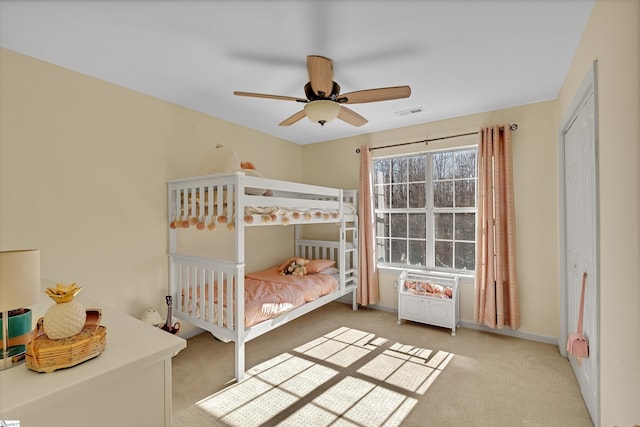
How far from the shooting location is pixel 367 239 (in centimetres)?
396

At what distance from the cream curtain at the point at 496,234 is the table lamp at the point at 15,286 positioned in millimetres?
3497

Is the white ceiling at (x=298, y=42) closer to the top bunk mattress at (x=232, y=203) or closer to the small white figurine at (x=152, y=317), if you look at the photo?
the top bunk mattress at (x=232, y=203)

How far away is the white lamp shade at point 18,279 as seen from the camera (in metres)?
0.78

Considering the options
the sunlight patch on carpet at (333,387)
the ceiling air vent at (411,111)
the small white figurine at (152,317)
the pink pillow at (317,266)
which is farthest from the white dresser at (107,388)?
the ceiling air vent at (411,111)

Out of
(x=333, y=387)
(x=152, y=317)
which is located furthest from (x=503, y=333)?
(x=152, y=317)

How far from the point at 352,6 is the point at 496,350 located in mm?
3135

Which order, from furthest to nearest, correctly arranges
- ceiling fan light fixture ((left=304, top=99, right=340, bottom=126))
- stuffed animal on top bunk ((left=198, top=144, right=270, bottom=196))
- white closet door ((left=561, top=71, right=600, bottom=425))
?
stuffed animal on top bunk ((left=198, top=144, right=270, bottom=196)) → ceiling fan light fixture ((left=304, top=99, right=340, bottom=126)) → white closet door ((left=561, top=71, right=600, bottom=425))

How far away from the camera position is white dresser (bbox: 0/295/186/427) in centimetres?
71

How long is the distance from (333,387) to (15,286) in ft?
6.73

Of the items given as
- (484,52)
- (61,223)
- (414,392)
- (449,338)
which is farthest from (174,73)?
(449,338)

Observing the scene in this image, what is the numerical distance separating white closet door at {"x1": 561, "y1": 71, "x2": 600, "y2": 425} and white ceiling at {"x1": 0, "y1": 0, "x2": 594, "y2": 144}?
55 centimetres

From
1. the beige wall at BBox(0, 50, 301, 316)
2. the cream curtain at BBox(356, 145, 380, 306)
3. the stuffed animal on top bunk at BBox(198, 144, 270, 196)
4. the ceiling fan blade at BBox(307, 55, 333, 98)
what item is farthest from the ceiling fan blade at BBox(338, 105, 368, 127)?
the beige wall at BBox(0, 50, 301, 316)

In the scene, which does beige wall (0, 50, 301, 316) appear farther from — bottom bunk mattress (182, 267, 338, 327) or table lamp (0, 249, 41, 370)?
table lamp (0, 249, 41, 370)

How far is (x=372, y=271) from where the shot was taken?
12.9 feet
